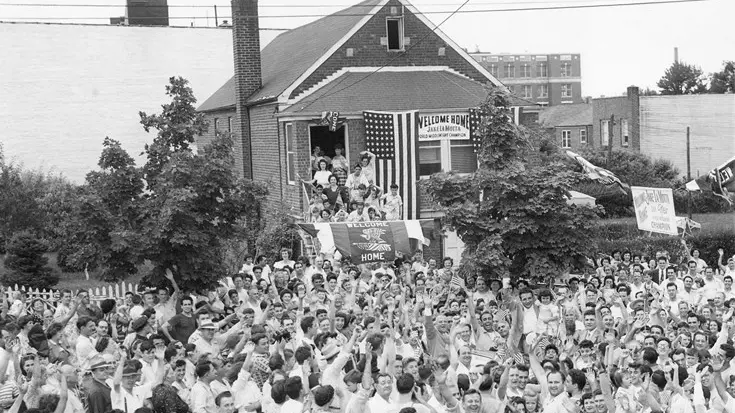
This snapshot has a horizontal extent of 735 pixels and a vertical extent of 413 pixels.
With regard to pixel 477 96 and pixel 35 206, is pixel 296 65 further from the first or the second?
pixel 35 206

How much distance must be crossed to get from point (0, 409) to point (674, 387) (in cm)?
632

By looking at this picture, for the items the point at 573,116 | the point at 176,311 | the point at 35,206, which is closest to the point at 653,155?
the point at 573,116

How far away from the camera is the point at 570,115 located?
64.2 m

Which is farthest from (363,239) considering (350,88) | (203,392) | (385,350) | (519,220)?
(203,392)

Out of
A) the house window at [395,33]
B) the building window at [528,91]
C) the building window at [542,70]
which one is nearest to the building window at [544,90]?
the building window at [528,91]

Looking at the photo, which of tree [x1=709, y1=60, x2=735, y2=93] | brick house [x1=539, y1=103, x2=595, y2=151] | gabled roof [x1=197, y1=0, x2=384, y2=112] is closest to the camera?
gabled roof [x1=197, y1=0, x2=384, y2=112]

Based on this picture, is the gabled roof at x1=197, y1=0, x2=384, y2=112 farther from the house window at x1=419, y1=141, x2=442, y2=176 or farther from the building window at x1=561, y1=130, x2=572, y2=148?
the building window at x1=561, y1=130, x2=572, y2=148

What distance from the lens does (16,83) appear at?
36.1 metres

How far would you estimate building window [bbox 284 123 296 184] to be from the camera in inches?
971

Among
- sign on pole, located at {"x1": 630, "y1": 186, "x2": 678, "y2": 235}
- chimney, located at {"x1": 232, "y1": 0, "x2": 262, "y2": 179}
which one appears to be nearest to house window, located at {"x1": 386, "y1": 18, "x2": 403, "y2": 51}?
chimney, located at {"x1": 232, "y1": 0, "x2": 262, "y2": 179}

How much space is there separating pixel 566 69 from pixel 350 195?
99.9 m

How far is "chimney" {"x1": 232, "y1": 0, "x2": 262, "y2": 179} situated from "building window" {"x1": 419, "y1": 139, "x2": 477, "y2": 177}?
18.6 ft

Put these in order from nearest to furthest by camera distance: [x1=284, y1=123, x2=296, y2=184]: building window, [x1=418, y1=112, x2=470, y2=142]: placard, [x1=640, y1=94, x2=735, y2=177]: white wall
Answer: [x1=418, y1=112, x2=470, y2=142]: placard
[x1=284, y1=123, x2=296, y2=184]: building window
[x1=640, y1=94, x2=735, y2=177]: white wall

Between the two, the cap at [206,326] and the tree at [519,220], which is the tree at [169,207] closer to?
Answer: the tree at [519,220]
